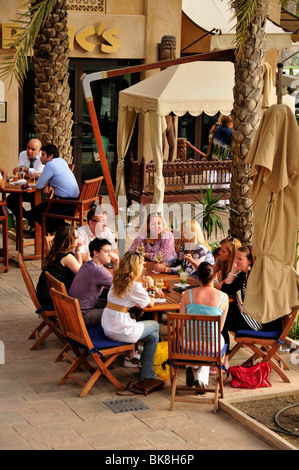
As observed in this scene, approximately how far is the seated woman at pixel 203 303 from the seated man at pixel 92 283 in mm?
951

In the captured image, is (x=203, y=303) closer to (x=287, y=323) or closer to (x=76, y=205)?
(x=287, y=323)

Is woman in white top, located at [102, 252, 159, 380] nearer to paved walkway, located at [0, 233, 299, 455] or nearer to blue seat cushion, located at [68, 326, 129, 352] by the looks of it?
Result: blue seat cushion, located at [68, 326, 129, 352]

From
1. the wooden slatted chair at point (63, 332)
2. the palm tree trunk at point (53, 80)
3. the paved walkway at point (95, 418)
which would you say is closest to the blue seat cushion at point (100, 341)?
the wooden slatted chair at point (63, 332)

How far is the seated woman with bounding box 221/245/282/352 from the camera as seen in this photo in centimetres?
819

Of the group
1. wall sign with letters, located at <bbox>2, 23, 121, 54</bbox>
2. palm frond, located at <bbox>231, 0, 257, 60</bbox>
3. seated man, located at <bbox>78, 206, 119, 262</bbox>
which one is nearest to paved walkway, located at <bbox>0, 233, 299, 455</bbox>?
seated man, located at <bbox>78, 206, 119, 262</bbox>

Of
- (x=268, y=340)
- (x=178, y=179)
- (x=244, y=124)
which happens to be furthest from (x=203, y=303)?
(x=178, y=179)

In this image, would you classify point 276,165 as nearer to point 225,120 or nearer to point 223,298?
point 223,298

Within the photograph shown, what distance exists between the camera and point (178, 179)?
16172mm

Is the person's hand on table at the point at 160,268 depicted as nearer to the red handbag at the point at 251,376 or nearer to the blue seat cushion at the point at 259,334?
the blue seat cushion at the point at 259,334

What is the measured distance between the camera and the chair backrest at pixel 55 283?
797cm

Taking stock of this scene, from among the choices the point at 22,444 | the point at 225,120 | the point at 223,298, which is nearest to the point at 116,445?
the point at 22,444

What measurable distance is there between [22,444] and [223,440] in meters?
1.70

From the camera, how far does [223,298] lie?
25.1ft

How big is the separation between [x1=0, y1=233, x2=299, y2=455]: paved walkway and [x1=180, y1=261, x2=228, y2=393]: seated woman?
0.28 metres
